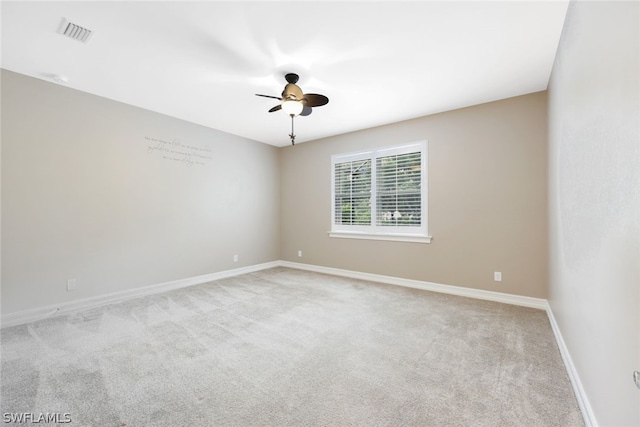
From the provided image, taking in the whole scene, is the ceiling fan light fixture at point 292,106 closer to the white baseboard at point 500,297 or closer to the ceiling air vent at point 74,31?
the ceiling air vent at point 74,31

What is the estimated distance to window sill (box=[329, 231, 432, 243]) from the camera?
3.98 metres

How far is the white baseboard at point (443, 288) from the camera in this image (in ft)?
10.4

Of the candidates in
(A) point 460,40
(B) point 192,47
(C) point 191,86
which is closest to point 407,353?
(A) point 460,40

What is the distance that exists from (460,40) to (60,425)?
3804 millimetres

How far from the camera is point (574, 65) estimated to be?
1766mm

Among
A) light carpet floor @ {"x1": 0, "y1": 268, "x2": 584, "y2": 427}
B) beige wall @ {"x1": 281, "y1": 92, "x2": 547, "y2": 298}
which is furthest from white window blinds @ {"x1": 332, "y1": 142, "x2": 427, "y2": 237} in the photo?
light carpet floor @ {"x1": 0, "y1": 268, "x2": 584, "y2": 427}

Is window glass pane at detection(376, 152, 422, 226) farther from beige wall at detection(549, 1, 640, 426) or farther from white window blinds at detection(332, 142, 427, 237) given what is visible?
beige wall at detection(549, 1, 640, 426)

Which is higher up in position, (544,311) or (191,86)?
(191,86)

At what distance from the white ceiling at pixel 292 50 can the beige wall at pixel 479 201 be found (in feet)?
1.21

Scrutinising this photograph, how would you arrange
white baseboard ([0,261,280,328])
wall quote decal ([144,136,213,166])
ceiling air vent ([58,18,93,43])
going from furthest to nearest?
wall quote decal ([144,136,213,166])
white baseboard ([0,261,280,328])
ceiling air vent ([58,18,93,43])

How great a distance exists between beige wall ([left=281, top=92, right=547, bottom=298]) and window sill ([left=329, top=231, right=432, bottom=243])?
0.08 meters

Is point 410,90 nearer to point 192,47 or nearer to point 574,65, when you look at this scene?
point 574,65

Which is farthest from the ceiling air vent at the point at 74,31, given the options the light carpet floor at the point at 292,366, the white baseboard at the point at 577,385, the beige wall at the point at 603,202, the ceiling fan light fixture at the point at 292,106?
the white baseboard at the point at 577,385

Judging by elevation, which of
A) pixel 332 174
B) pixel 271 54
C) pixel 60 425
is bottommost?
pixel 60 425
